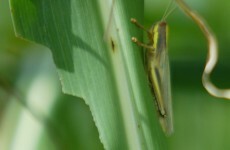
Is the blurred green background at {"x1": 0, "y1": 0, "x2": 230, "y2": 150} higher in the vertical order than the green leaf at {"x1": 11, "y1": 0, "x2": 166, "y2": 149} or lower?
lower

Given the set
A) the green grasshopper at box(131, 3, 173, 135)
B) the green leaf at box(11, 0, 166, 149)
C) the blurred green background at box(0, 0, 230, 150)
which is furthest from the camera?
the blurred green background at box(0, 0, 230, 150)

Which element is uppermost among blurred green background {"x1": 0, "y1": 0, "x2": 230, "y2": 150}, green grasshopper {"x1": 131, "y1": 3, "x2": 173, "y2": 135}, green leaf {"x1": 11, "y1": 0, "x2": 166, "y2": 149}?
green leaf {"x1": 11, "y1": 0, "x2": 166, "y2": 149}

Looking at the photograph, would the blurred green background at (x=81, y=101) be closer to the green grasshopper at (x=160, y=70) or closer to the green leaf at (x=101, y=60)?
the green grasshopper at (x=160, y=70)

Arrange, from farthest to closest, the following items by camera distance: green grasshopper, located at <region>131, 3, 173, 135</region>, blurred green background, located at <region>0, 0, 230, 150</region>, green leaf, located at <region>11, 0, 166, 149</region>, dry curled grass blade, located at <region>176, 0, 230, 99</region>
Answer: blurred green background, located at <region>0, 0, 230, 150</region> → green grasshopper, located at <region>131, 3, 173, 135</region> → green leaf, located at <region>11, 0, 166, 149</region> → dry curled grass blade, located at <region>176, 0, 230, 99</region>

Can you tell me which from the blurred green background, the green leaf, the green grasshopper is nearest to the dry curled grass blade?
the green leaf

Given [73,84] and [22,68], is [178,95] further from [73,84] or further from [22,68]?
[73,84]

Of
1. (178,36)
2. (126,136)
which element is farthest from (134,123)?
(178,36)

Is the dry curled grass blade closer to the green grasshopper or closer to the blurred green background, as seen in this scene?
the green grasshopper
